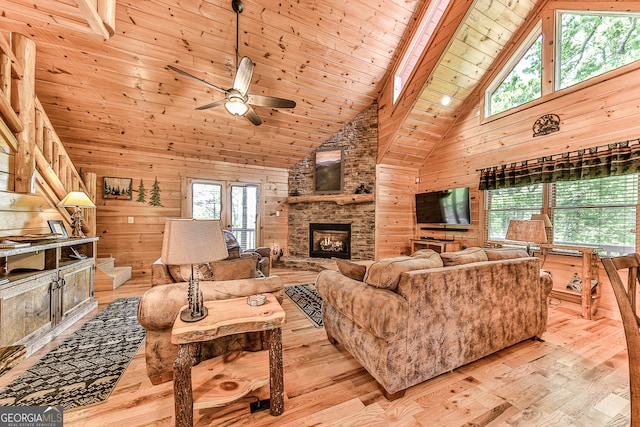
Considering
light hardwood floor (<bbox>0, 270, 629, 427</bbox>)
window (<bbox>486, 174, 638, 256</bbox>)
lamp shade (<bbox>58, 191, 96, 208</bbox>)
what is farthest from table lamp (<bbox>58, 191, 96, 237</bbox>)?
window (<bbox>486, 174, 638, 256</bbox>)

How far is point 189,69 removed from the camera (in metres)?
3.60

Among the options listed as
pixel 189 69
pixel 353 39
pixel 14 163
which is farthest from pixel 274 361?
pixel 353 39

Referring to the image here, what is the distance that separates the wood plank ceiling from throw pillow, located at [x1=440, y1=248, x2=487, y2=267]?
308 centimetres

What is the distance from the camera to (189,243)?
138cm

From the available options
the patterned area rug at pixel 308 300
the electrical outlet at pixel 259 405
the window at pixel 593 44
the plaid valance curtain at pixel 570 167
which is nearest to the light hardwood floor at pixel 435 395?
the electrical outlet at pixel 259 405

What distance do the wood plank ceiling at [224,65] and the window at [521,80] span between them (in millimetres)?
390

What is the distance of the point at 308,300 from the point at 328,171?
310 cm

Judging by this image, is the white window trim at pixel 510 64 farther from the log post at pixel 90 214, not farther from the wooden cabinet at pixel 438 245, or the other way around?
the log post at pixel 90 214

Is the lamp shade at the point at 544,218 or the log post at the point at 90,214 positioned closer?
the lamp shade at the point at 544,218

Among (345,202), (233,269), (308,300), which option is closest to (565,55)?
(345,202)

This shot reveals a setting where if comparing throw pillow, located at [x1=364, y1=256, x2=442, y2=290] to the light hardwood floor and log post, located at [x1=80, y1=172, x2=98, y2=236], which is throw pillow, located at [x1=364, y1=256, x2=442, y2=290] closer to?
the light hardwood floor

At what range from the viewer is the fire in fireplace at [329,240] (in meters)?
5.55

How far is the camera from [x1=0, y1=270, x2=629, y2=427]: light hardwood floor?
1.47 meters

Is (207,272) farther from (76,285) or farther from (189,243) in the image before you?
(76,285)
